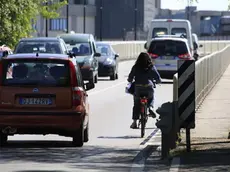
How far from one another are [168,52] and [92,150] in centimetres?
2379

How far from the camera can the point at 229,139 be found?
55.7ft

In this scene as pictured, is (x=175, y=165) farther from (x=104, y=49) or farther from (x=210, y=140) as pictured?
(x=104, y=49)

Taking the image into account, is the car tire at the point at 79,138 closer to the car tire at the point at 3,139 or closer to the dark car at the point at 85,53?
the car tire at the point at 3,139

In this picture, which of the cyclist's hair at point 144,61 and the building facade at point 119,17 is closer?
the cyclist's hair at point 144,61

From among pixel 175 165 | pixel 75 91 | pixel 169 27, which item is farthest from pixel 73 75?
pixel 169 27

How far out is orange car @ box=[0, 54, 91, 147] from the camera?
617 inches

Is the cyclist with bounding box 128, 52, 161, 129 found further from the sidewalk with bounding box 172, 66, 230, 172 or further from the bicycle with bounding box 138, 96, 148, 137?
the sidewalk with bounding box 172, 66, 230, 172

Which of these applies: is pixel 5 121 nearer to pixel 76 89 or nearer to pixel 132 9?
pixel 76 89

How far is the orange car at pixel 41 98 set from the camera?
15664 mm

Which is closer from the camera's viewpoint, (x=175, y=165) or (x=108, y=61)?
(x=175, y=165)

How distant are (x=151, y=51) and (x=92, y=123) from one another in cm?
1802

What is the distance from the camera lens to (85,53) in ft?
122

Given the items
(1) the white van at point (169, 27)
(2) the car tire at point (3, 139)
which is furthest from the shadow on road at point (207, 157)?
(1) the white van at point (169, 27)

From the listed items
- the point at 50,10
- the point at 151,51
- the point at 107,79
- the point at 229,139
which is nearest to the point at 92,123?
the point at 229,139
